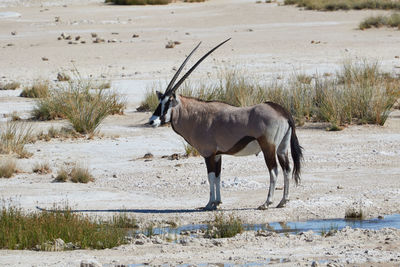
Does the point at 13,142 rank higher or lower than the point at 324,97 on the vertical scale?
lower

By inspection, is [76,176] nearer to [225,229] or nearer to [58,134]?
[58,134]

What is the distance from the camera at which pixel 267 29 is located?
38625 millimetres

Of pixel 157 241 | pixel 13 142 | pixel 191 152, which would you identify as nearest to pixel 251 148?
pixel 157 241

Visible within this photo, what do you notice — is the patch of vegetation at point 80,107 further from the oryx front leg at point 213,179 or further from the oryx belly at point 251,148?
→ the oryx belly at point 251,148

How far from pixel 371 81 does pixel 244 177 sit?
287 inches

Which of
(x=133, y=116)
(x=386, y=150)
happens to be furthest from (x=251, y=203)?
(x=133, y=116)

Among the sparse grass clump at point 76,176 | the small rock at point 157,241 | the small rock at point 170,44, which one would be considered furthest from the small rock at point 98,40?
the small rock at point 157,241

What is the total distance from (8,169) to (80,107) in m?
4.01

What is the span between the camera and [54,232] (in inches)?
379

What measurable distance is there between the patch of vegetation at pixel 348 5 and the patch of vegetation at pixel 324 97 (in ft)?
85.8

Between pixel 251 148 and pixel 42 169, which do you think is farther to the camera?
pixel 42 169

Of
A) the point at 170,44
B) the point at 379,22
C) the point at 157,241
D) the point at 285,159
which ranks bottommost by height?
the point at 170,44

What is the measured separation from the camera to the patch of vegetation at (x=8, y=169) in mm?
13828

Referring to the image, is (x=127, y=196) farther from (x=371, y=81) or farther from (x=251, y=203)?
(x=371, y=81)
